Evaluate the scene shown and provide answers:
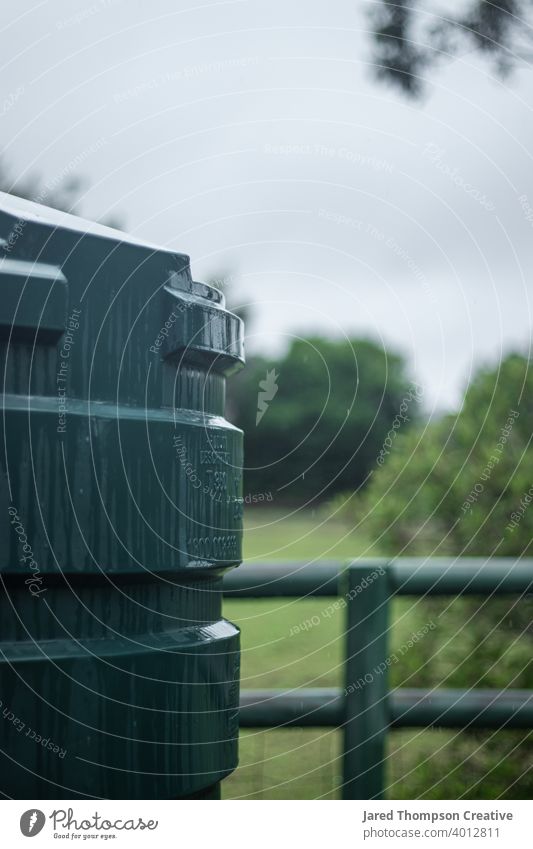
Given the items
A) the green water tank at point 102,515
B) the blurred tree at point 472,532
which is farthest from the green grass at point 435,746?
the green water tank at point 102,515

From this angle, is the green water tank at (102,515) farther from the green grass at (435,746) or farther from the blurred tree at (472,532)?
the blurred tree at (472,532)

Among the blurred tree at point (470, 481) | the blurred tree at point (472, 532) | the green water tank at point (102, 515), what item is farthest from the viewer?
the blurred tree at point (470, 481)

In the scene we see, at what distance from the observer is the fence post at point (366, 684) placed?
152 centimetres

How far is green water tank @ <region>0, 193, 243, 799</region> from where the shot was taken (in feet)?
2.56

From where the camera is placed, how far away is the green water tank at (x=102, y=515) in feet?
2.56

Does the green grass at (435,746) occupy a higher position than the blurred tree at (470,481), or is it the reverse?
the blurred tree at (470,481)

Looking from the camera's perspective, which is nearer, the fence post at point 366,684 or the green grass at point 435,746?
the fence post at point 366,684

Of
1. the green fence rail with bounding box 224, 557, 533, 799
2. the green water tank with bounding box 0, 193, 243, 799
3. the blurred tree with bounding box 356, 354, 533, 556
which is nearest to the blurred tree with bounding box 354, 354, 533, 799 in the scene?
the blurred tree with bounding box 356, 354, 533, 556

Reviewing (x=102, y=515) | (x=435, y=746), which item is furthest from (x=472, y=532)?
(x=102, y=515)

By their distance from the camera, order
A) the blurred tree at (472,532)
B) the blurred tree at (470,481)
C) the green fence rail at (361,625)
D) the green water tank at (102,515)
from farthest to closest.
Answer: the blurred tree at (470,481) → the blurred tree at (472,532) → the green fence rail at (361,625) → the green water tank at (102,515)

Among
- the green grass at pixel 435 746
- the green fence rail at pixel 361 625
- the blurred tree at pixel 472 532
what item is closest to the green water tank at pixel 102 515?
the green fence rail at pixel 361 625

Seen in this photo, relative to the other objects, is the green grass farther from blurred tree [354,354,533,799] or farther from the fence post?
the fence post

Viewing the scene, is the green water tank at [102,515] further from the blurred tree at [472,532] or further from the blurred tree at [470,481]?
the blurred tree at [470,481]
